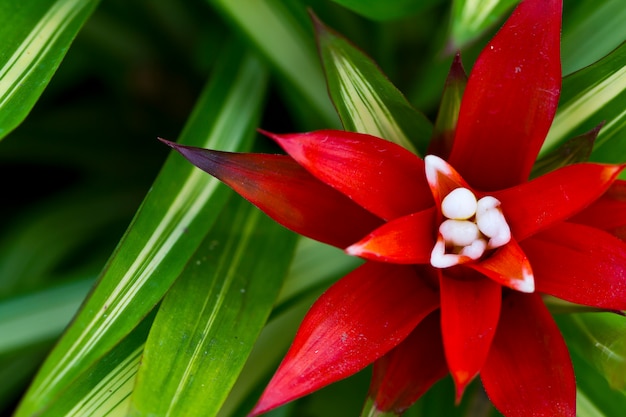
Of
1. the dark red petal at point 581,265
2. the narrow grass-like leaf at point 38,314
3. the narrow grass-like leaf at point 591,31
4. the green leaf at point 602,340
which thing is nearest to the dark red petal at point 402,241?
the dark red petal at point 581,265

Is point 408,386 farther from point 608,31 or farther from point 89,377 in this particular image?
point 608,31

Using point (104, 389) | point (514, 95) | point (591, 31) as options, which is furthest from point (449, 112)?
point (104, 389)

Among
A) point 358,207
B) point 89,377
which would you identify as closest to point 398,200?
point 358,207

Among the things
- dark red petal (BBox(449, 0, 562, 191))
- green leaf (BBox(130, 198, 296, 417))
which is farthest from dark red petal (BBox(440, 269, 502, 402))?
green leaf (BBox(130, 198, 296, 417))

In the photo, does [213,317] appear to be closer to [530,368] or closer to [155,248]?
[155,248]

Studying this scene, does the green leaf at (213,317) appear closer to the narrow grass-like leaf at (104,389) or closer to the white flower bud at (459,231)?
the narrow grass-like leaf at (104,389)

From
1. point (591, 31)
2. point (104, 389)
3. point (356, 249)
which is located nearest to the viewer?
point (356, 249)

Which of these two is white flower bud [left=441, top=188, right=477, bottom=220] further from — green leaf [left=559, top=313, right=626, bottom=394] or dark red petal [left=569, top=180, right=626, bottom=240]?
green leaf [left=559, top=313, right=626, bottom=394]
